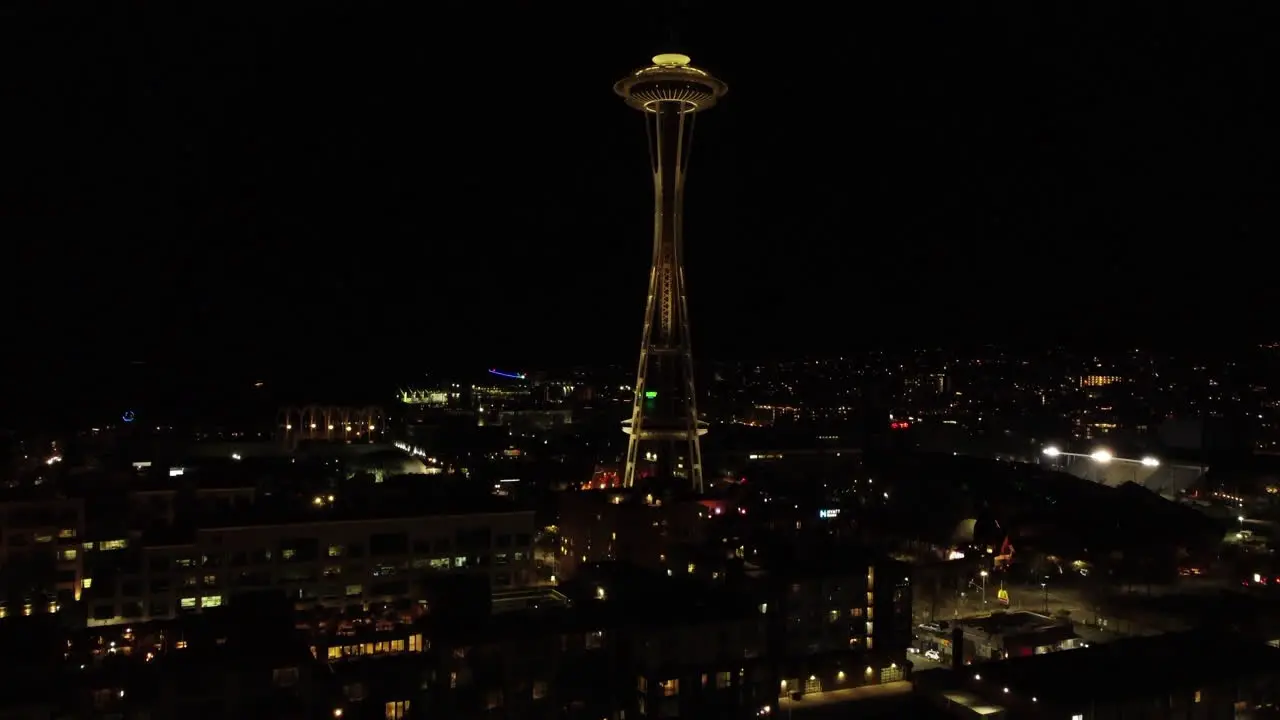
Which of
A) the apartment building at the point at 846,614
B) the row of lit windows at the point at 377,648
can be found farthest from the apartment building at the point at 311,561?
the apartment building at the point at 846,614

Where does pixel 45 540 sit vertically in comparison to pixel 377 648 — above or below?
above

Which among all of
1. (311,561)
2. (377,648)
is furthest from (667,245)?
(377,648)

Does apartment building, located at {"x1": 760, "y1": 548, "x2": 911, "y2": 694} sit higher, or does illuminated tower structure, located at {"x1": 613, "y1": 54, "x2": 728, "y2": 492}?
illuminated tower structure, located at {"x1": 613, "y1": 54, "x2": 728, "y2": 492}

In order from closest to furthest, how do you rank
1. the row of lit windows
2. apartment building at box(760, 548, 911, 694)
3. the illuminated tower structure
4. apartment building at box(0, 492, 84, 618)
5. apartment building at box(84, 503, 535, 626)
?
1. the row of lit windows
2. apartment building at box(760, 548, 911, 694)
3. apartment building at box(84, 503, 535, 626)
4. apartment building at box(0, 492, 84, 618)
5. the illuminated tower structure

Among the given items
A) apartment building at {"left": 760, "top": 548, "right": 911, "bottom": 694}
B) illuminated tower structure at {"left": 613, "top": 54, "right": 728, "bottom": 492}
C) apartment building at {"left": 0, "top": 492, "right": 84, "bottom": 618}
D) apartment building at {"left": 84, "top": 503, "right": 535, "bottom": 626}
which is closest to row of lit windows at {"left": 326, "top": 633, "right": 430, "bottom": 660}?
apartment building at {"left": 84, "top": 503, "right": 535, "bottom": 626}

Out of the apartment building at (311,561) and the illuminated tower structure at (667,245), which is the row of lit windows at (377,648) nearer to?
the apartment building at (311,561)

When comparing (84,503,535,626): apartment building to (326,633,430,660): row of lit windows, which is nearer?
(326,633,430,660): row of lit windows

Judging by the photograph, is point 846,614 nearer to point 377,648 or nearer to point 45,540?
point 377,648

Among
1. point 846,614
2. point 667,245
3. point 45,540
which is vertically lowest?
point 846,614

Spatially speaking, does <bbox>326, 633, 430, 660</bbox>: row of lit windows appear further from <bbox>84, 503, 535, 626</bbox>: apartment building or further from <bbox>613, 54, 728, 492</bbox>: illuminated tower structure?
<bbox>613, 54, 728, 492</bbox>: illuminated tower structure

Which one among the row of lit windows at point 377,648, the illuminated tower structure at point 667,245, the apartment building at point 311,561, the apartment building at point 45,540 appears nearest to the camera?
the row of lit windows at point 377,648
